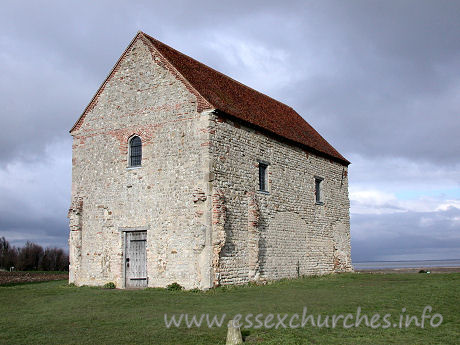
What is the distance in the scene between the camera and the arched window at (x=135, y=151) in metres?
20.0

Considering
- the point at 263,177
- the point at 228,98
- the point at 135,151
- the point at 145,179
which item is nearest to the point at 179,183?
the point at 145,179

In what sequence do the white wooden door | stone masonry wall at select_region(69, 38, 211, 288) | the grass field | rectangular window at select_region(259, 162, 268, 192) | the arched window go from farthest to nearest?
rectangular window at select_region(259, 162, 268, 192) → the arched window → the white wooden door → stone masonry wall at select_region(69, 38, 211, 288) → the grass field

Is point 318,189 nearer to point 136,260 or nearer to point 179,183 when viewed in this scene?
point 179,183

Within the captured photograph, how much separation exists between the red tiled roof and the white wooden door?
243 inches

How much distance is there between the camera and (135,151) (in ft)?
66.2

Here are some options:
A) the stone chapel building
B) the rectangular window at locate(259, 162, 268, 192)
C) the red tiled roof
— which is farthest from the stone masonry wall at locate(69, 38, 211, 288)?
the rectangular window at locate(259, 162, 268, 192)

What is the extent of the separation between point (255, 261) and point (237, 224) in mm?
1742

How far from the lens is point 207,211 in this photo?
1744cm

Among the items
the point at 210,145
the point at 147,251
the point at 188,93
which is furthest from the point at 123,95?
the point at 147,251

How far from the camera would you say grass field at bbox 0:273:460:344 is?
9.41 meters

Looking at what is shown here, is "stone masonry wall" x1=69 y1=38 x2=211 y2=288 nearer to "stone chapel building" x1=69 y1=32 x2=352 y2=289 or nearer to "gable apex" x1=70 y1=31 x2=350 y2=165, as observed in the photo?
"stone chapel building" x1=69 y1=32 x2=352 y2=289

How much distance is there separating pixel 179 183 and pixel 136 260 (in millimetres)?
3686

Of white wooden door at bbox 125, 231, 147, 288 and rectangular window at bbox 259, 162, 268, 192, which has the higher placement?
rectangular window at bbox 259, 162, 268, 192

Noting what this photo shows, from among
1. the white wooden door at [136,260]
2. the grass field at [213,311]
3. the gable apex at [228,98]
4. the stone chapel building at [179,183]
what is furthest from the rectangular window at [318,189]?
the white wooden door at [136,260]
